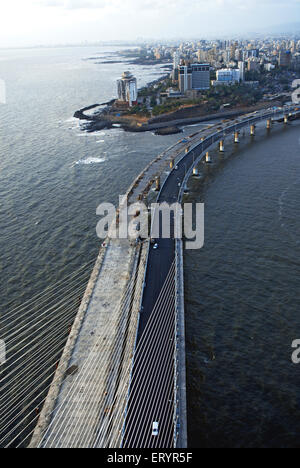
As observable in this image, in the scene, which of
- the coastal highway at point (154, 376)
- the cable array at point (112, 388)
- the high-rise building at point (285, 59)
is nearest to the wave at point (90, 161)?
the coastal highway at point (154, 376)

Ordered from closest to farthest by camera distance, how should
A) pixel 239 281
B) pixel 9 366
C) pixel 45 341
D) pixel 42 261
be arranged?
pixel 9 366
pixel 45 341
pixel 239 281
pixel 42 261

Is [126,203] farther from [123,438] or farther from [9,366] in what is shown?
[123,438]

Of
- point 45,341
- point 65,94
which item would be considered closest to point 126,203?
point 45,341

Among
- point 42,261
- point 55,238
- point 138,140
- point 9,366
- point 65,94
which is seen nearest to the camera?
point 9,366

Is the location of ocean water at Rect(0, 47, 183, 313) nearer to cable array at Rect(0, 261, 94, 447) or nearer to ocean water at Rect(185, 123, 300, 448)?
cable array at Rect(0, 261, 94, 447)

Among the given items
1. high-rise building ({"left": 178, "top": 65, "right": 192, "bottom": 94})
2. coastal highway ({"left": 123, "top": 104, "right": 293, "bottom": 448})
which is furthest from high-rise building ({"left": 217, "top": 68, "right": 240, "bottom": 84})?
coastal highway ({"left": 123, "top": 104, "right": 293, "bottom": 448})

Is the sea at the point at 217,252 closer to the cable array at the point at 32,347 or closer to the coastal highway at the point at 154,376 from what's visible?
the cable array at the point at 32,347

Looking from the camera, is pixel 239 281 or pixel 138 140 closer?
pixel 239 281
